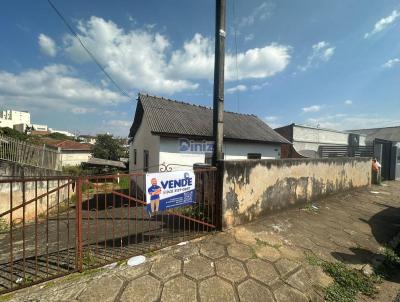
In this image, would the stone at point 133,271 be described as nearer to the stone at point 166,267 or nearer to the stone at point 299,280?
the stone at point 166,267

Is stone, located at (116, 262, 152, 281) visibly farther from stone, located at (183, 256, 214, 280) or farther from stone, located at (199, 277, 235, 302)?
stone, located at (199, 277, 235, 302)

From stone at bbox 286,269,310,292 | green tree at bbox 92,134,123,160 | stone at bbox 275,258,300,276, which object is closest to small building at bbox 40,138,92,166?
green tree at bbox 92,134,123,160

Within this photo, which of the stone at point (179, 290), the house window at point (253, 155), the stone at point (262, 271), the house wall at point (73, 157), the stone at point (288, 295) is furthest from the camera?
the house wall at point (73, 157)

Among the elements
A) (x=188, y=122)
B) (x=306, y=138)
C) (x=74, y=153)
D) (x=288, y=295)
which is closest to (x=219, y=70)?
(x=288, y=295)

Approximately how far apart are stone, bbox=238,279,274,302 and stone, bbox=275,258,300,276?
1.82 ft

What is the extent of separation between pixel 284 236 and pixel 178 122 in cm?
696

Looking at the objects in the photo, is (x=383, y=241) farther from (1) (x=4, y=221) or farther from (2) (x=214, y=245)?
(1) (x=4, y=221)

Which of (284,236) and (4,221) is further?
(4,221)

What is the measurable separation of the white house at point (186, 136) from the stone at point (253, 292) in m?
6.48

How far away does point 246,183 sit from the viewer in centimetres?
495

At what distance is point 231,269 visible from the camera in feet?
10.7

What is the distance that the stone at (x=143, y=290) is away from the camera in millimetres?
2609

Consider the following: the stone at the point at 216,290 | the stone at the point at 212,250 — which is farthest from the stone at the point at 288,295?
the stone at the point at 212,250

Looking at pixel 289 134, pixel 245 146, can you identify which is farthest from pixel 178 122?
pixel 289 134
